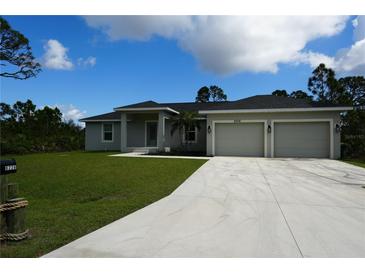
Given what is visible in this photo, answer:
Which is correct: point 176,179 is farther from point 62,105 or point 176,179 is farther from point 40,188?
point 62,105

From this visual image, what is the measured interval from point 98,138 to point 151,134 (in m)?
5.29

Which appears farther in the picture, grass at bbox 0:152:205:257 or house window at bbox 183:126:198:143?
house window at bbox 183:126:198:143

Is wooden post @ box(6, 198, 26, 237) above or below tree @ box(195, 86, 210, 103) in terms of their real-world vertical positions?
below

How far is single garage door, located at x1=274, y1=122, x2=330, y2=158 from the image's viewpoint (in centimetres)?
1513

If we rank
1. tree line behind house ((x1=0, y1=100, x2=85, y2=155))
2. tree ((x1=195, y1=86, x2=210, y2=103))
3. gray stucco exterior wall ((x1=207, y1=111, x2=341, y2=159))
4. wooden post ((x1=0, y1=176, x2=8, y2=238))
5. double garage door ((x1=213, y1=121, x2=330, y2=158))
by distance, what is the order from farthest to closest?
tree ((x1=195, y1=86, x2=210, y2=103))
tree line behind house ((x1=0, y1=100, x2=85, y2=155))
double garage door ((x1=213, y1=121, x2=330, y2=158))
gray stucco exterior wall ((x1=207, y1=111, x2=341, y2=159))
wooden post ((x1=0, y1=176, x2=8, y2=238))

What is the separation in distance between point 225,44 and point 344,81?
72.8 ft

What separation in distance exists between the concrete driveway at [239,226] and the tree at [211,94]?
37.0m

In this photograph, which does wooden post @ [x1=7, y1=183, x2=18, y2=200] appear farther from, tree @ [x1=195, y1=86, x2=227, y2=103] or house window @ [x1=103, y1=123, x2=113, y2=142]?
tree @ [x1=195, y1=86, x2=227, y2=103]

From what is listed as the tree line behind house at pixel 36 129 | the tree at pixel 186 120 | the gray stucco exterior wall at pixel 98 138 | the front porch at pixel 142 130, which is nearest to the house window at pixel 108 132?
the gray stucco exterior wall at pixel 98 138

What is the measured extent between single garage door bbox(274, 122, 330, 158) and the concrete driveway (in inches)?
368

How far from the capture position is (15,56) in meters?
17.0

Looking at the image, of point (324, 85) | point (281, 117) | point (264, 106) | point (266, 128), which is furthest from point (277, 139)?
point (324, 85)

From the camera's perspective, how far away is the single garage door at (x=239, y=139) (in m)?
16.2

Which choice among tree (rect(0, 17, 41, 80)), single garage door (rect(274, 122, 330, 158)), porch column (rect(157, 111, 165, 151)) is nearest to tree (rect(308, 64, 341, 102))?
single garage door (rect(274, 122, 330, 158))
